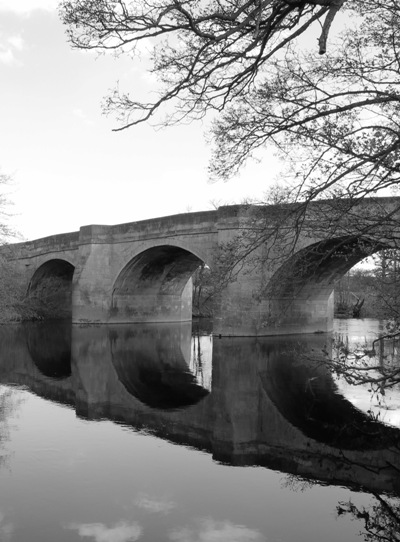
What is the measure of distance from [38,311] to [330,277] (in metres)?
21.0

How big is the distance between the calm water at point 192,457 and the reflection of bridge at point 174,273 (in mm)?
7212

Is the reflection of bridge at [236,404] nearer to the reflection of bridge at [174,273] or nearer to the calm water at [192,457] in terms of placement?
the calm water at [192,457]

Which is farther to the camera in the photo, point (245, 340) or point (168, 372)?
point (245, 340)

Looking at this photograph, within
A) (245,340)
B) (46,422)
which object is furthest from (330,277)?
(46,422)

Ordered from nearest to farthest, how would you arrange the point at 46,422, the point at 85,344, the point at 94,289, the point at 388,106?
1. the point at 388,106
2. the point at 46,422
3. the point at 85,344
4. the point at 94,289

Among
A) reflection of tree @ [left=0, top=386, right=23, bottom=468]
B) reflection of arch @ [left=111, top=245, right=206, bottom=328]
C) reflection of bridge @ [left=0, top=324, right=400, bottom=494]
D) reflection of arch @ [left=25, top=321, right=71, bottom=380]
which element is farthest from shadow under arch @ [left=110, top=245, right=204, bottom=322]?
reflection of tree @ [left=0, top=386, right=23, bottom=468]

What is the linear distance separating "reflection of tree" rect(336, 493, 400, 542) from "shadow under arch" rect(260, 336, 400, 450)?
1617 mm

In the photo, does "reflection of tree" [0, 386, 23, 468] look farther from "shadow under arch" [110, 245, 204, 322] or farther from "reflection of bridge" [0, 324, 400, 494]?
"shadow under arch" [110, 245, 204, 322]

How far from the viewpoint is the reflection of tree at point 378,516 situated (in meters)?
5.27

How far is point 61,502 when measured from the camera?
5812 mm

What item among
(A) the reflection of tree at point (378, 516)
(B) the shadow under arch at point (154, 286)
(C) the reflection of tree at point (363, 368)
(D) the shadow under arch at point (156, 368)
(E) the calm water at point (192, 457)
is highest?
(B) the shadow under arch at point (154, 286)

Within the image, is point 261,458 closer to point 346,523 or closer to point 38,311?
point 346,523

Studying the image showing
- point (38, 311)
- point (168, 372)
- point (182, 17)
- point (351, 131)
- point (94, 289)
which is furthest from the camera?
point (38, 311)

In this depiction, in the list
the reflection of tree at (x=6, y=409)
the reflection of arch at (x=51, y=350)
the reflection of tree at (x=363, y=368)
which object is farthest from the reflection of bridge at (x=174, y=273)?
the reflection of tree at (x=6, y=409)
